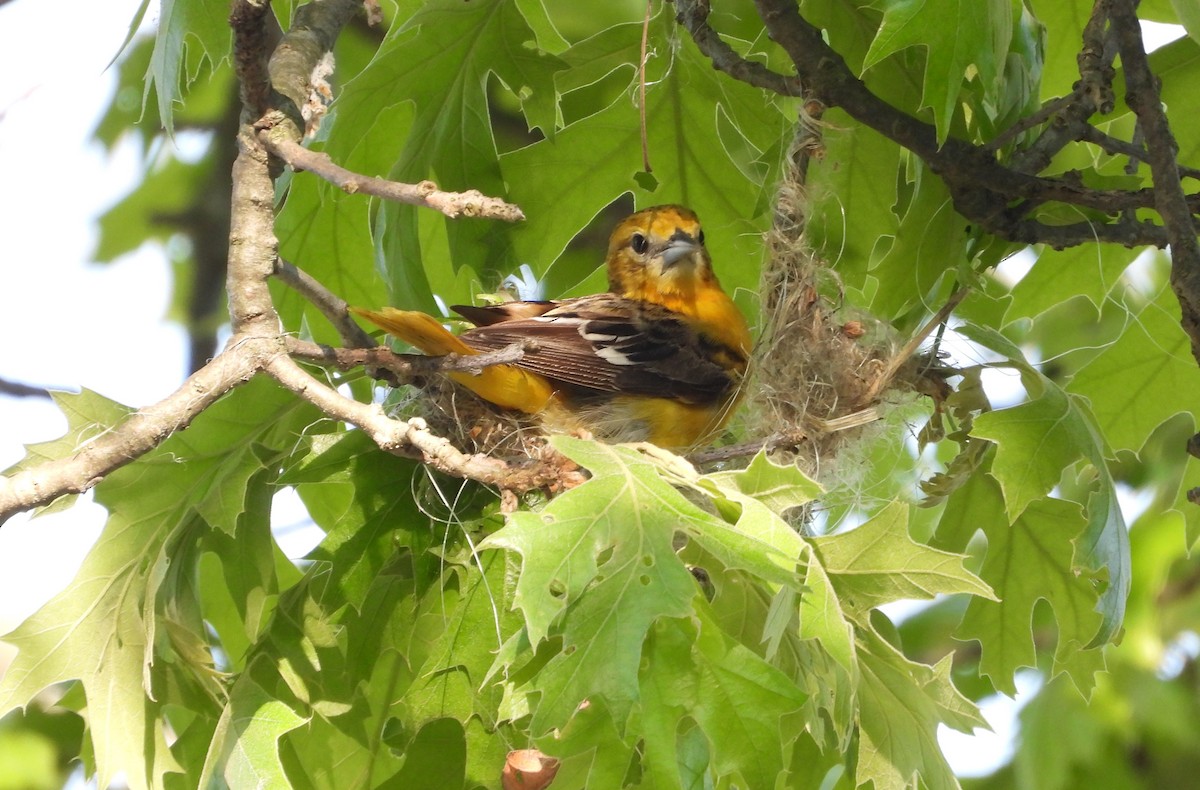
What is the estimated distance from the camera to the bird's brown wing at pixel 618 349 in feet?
10.9

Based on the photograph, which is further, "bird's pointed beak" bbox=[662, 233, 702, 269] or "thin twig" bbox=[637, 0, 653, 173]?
"bird's pointed beak" bbox=[662, 233, 702, 269]

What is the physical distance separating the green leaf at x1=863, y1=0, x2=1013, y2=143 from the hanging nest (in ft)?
1.93

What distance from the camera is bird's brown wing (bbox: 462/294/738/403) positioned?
331 centimetres

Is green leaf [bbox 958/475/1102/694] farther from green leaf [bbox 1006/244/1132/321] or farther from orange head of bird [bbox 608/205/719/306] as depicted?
orange head of bird [bbox 608/205/719/306]

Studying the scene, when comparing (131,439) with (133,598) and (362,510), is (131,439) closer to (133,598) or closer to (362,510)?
(133,598)

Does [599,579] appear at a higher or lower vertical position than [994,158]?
lower

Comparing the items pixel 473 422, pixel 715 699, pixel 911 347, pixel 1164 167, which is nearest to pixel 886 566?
pixel 715 699

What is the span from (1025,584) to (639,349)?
1271 mm

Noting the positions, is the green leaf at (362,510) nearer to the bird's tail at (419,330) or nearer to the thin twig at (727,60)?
the bird's tail at (419,330)

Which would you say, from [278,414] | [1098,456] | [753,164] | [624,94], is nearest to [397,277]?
[278,414]

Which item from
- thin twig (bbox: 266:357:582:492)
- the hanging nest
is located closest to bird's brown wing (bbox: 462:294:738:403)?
the hanging nest

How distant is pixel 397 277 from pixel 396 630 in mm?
918

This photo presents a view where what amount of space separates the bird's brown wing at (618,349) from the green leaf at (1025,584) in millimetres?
849

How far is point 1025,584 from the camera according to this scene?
124 inches
